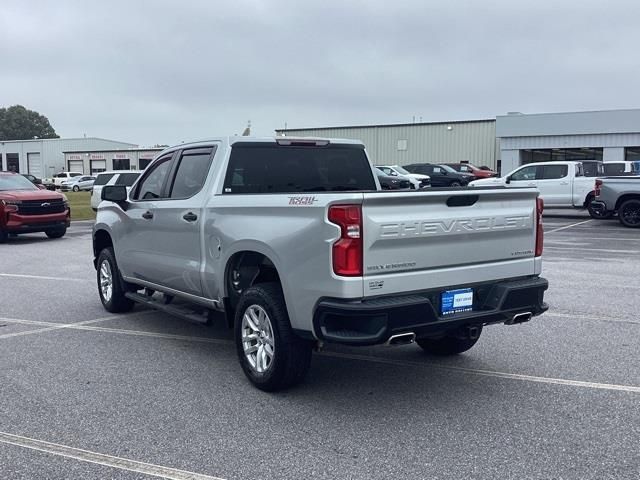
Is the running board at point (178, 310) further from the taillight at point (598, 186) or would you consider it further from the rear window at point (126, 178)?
the rear window at point (126, 178)

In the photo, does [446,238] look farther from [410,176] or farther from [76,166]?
[76,166]

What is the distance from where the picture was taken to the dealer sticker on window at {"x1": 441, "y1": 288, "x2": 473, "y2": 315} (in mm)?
4723

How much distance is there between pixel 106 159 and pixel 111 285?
2930 inches

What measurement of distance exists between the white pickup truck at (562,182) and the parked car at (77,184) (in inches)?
1774

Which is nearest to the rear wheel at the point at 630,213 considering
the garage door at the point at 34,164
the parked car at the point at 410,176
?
the parked car at the point at 410,176

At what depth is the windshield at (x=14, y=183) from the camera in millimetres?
17688

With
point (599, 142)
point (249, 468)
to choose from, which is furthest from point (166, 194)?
point (599, 142)

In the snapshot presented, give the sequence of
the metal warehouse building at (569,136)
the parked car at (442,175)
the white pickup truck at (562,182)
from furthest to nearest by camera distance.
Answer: the metal warehouse building at (569,136)
the parked car at (442,175)
the white pickup truck at (562,182)

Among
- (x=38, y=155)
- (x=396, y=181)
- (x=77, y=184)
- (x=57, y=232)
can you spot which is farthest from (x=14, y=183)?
(x=38, y=155)

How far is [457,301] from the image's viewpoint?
15.7ft

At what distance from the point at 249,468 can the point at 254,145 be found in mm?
3178

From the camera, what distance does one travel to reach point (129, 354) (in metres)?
6.36

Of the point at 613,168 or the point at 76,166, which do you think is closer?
the point at 613,168

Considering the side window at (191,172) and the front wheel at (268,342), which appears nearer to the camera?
the front wheel at (268,342)
